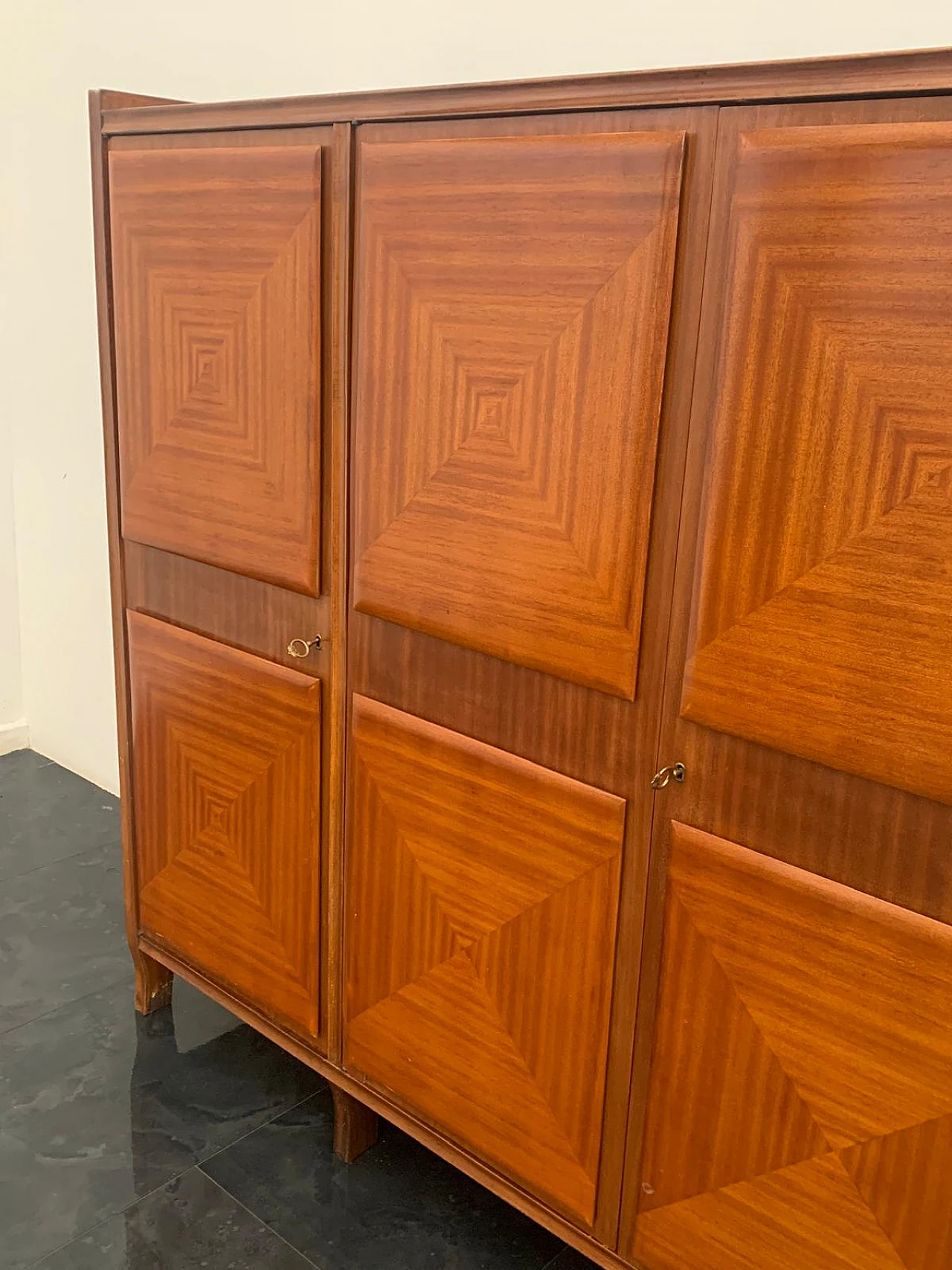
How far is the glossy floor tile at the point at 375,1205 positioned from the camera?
1.54 meters

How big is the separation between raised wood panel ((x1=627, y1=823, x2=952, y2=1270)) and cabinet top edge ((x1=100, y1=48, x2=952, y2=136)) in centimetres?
70

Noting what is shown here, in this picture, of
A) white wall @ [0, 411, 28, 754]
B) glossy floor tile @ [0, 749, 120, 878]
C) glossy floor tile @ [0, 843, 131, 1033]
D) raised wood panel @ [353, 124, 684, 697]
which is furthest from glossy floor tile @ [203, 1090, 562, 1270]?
white wall @ [0, 411, 28, 754]

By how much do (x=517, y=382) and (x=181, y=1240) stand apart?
1223mm

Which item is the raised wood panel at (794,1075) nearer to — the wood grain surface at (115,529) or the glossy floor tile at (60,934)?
the wood grain surface at (115,529)

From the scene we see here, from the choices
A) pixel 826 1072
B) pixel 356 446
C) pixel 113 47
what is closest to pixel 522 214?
pixel 356 446

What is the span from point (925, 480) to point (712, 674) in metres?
0.28

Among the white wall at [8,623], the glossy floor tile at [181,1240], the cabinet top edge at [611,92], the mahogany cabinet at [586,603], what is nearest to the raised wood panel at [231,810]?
the mahogany cabinet at [586,603]

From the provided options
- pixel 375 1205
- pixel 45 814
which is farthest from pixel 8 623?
pixel 375 1205

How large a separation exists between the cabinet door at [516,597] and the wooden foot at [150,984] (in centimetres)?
63

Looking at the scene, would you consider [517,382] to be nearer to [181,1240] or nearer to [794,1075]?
[794,1075]

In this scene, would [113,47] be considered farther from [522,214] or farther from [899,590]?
[899,590]

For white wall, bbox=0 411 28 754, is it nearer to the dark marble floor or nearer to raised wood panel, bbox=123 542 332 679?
the dark marble floor

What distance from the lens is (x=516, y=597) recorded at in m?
1.25

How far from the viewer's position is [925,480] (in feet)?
3.13
